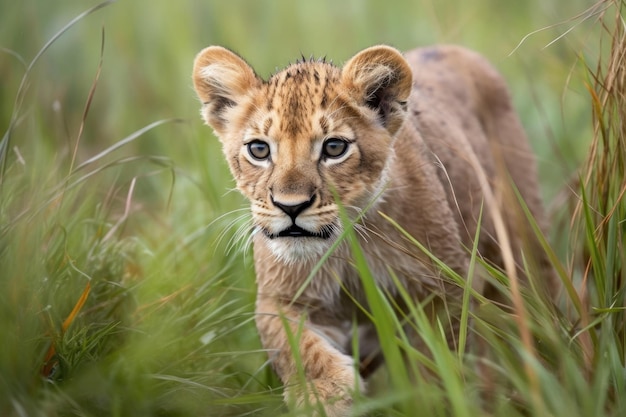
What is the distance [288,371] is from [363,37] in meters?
5.01

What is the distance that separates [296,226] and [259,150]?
524 mm

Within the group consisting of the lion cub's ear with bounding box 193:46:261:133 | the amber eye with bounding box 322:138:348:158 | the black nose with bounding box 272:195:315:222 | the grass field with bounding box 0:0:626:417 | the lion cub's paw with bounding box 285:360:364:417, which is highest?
the lion cub's ear with bounding box 193:46:261:133

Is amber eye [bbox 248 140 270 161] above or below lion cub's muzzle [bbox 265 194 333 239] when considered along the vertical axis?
above

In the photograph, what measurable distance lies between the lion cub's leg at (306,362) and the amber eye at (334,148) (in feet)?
2.31

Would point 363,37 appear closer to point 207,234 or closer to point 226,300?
point 207,234

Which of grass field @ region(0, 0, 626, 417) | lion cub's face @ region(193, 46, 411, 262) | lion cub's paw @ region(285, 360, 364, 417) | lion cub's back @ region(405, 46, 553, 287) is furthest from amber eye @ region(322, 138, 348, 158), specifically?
lion cub's back @ region(405, 46, 553, 287)

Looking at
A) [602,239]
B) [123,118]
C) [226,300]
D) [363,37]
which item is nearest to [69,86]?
[123,118]

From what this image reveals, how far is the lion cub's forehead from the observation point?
4.11m

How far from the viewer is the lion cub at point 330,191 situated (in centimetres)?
395

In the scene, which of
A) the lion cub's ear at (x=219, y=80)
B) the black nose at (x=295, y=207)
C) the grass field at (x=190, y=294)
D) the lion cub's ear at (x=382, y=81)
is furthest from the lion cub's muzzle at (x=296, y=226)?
the lion cub's ear at (x=219, y=80)

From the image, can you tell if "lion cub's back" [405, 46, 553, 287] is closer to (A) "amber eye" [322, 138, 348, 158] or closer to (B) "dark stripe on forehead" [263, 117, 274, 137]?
(A) "amber eye" [322, 138, 348, 158]

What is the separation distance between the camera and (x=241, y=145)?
4.43 metres

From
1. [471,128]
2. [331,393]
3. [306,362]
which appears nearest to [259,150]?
[306,362]

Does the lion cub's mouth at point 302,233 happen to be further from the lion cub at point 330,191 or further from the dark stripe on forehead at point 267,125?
the dark stripe on forehead at point 267,125
